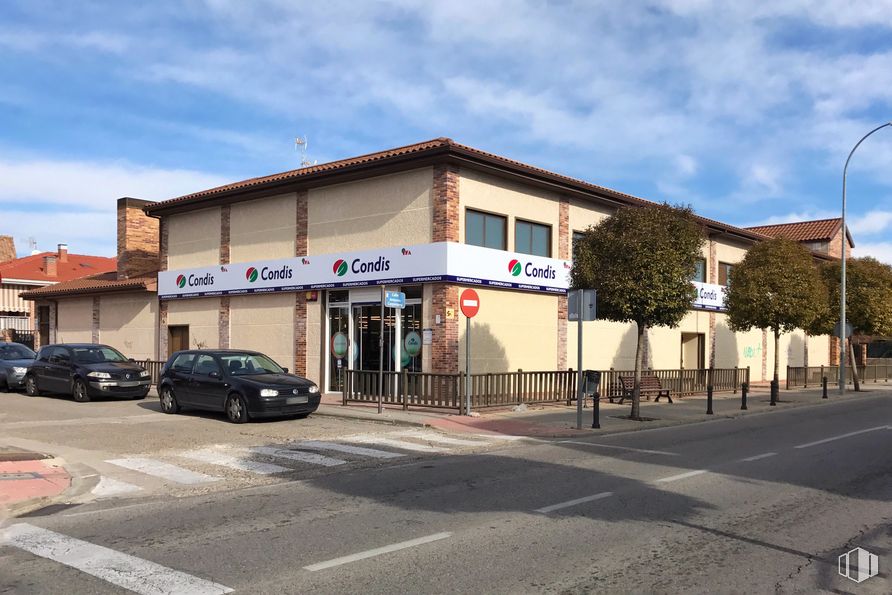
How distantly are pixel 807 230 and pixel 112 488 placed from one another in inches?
1746

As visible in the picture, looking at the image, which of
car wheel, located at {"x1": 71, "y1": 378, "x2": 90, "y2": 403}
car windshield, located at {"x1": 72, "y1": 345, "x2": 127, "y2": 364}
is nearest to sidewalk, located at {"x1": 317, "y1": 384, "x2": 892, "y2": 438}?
car windshield, located at {"x1": 72, "y1": 345, "x2": 127, "y2": 364}

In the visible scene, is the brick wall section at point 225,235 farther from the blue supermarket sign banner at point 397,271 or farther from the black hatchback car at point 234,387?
the black hatchback car at point 234,387

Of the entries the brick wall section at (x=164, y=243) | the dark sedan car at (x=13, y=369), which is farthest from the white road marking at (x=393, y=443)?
the brick wall section at (x=164, y=243)

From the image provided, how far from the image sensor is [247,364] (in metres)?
16.0

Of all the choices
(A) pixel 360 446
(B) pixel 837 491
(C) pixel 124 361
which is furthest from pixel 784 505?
(C) pixel 124 361

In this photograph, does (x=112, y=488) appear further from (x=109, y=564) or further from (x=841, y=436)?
(x=841, y=436)

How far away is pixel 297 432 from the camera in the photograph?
45.8 ft

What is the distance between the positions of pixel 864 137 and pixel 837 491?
21360 mm

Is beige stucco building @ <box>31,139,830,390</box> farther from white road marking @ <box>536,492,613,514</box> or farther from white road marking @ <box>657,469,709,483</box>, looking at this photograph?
white road marking @ <box>536,492,613,514</box>

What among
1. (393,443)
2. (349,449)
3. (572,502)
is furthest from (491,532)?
(393,443)

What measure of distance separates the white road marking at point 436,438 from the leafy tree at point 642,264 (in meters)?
5.09

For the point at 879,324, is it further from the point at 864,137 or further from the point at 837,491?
the point at 837,491

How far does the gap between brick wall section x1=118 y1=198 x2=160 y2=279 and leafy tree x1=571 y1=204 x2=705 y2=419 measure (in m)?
21.3

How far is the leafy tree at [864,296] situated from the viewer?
98.1ft
